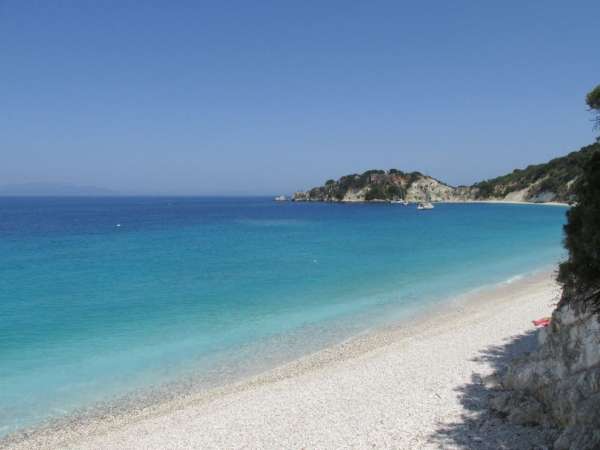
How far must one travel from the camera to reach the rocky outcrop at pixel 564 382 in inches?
313

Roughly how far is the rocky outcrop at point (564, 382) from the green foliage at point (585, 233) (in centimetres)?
61

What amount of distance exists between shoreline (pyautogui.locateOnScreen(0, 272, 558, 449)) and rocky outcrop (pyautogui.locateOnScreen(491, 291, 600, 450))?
372 cm

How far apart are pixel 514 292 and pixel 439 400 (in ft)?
58.1

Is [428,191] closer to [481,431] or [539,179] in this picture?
[539,179]

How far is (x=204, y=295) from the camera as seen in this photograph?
2797 cm

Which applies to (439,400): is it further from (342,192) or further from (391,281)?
(342,192)

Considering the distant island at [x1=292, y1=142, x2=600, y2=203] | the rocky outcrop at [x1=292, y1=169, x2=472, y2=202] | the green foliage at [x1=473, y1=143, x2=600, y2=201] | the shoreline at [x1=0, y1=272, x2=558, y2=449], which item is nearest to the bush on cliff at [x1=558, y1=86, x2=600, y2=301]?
the shoreline at [x1=0, y1=272, x2=558, y2=449]

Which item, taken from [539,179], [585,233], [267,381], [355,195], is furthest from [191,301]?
[355,195]

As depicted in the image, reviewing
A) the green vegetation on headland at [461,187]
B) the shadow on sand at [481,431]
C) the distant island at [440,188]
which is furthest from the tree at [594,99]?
the distant island at [440,188]

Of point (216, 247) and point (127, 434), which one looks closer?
point (127, 434)

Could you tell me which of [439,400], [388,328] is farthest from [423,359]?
[388,328]

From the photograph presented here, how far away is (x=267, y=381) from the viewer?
14.9 metres

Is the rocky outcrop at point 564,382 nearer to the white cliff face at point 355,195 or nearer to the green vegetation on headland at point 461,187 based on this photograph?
the green vegetation on headland at point 461,187

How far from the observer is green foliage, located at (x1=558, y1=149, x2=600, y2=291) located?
6.70 meters
